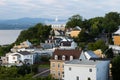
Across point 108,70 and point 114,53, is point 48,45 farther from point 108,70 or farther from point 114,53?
point 108,70

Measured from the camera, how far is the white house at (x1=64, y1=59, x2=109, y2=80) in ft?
95.8

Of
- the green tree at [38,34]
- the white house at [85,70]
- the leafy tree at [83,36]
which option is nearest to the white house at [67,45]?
the leafy tree at [83,36]

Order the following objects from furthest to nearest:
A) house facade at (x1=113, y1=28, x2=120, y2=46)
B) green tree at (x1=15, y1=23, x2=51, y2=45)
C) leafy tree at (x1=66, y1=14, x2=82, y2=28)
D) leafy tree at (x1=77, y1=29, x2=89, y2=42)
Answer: leafy tree at (x1=66, y1=14, x2=82, y2=28)
green tree at (x1=15, y1=23, x2=51, y2=45)
leafy tree at (x1=77, y1=29, x2=89, y2=42)
house facade at (x1=113, y1=28, x2=120, y2=46)

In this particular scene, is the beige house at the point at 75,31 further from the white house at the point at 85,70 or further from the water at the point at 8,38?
the water at the point at 8,38

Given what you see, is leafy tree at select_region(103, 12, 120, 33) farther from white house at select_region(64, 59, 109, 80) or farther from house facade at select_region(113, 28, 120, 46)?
white house at select_region(64, 59, 109, 80)

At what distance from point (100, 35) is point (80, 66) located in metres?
28.3

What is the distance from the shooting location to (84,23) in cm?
6200

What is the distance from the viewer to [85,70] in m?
29.4

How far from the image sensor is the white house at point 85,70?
95.8 feet

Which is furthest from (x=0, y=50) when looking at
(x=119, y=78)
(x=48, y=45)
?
(x=119, y=78)

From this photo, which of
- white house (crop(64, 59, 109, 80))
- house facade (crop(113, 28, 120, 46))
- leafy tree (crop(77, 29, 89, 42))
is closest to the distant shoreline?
leafy tree (crop(77, 29, 89, 42))

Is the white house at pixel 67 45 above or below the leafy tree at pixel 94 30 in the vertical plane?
below

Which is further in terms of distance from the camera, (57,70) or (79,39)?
(79,39)

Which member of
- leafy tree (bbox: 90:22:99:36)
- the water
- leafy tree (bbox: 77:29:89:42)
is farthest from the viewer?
the water
